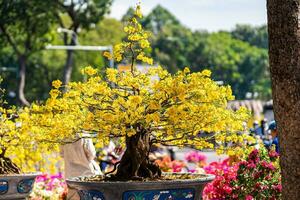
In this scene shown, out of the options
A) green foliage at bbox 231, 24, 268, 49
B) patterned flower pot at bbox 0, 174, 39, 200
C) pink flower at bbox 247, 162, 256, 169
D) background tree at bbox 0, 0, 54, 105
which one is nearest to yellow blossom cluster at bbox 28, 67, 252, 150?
pink flower at bbox 247, 162, 256, 169

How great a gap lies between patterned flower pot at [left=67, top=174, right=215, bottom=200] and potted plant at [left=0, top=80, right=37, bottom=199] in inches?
144

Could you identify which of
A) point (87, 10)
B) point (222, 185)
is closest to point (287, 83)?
point (222, 185)

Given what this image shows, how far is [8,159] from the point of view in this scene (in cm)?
1306

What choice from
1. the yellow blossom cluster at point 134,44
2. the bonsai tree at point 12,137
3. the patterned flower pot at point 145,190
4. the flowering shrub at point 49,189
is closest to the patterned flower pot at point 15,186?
the bonsai tree at point 12,137

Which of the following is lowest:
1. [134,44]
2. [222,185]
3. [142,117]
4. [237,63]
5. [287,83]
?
[222,185]

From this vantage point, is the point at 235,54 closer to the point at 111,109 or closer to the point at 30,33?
the point at 30,33

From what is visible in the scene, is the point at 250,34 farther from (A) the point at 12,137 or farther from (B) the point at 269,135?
(A) the point at 12,137

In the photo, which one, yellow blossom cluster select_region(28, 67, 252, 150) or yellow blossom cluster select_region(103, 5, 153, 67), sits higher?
yellow blossom cluster select_region(103, 5, 153, 67)

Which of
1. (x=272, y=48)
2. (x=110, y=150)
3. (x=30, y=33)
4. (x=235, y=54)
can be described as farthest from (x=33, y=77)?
(x=272, y=48)

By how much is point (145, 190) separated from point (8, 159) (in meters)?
4.71

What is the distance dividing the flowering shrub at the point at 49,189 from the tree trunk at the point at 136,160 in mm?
4896

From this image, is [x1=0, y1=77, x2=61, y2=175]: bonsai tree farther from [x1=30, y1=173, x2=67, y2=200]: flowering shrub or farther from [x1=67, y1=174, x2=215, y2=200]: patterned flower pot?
[x1=67, y1=174, x2=215, y2=200]: patterned flower pot

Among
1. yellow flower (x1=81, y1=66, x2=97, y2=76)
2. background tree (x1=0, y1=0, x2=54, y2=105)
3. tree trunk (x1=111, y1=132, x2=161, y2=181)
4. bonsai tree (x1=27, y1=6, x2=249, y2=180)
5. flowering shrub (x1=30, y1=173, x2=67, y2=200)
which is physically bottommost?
flowering shrub (x1=30, y1=173, x2=67, y2=200)

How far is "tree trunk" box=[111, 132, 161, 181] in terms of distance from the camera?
9.33m
